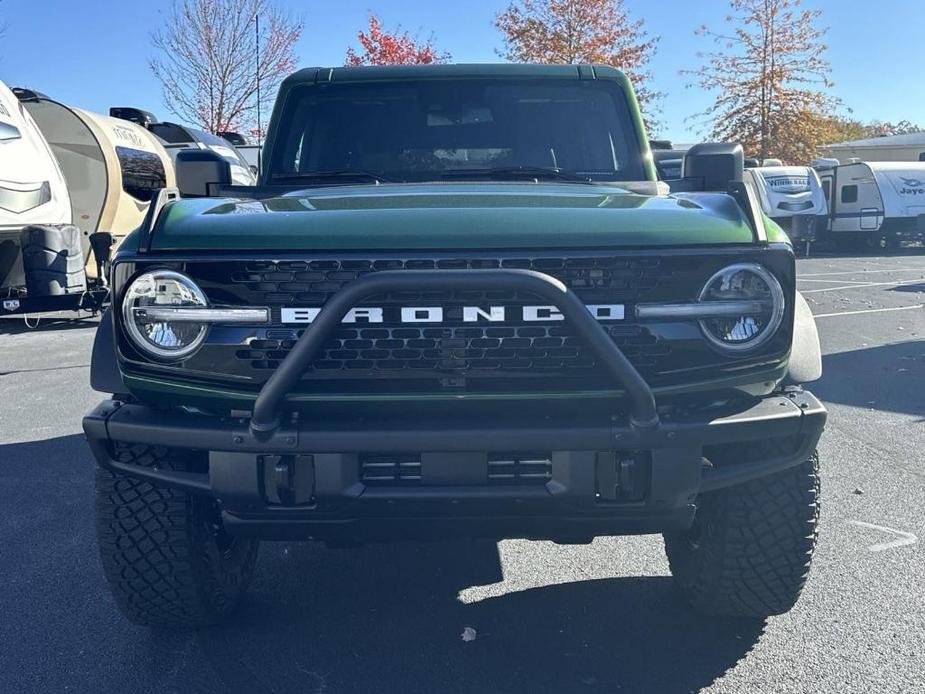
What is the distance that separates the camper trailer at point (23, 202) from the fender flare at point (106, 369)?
677cm

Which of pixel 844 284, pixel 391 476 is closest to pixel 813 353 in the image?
pixel 391 476

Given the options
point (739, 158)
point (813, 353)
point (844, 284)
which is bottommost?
point (844, 284)

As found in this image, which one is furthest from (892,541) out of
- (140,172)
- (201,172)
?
(140,172)

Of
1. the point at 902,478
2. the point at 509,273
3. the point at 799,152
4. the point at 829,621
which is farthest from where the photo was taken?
the point at 799,152

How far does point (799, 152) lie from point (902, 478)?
2939 cm

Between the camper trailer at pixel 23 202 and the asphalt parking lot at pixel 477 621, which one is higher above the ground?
the camper trailer at pixel 23 202

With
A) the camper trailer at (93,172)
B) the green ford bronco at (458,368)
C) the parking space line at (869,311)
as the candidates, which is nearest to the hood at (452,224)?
Answer: the green ford bronco at (458,368)

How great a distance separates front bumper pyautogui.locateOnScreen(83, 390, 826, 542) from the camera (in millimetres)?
2463

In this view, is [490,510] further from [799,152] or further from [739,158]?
[799,152]

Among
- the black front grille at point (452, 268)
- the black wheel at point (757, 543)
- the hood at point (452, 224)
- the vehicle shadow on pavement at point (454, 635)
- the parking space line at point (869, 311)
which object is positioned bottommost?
the parking space line at point (869, 311)

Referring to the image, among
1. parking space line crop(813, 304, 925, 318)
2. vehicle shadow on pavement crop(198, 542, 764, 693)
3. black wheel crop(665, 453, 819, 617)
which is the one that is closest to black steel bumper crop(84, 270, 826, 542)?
black wheel crop(665, 453, 819, 617)

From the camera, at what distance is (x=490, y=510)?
253 cm

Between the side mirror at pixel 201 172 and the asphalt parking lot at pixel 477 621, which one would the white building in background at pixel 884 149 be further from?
the side mirror at pixel 201 172

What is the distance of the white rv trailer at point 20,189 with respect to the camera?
30.1ft
